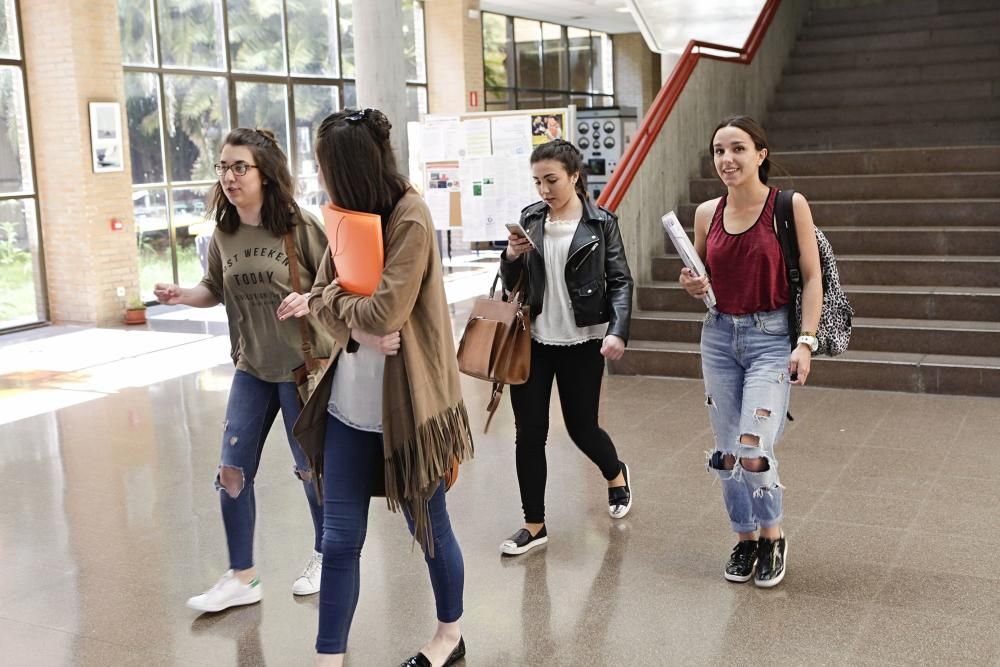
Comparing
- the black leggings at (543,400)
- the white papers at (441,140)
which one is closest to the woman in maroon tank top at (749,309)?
the black leggings at (543,400)

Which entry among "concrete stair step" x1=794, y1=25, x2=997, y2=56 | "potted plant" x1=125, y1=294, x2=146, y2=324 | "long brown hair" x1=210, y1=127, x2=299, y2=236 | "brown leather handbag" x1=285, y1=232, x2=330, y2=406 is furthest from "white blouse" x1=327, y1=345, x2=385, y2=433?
"concrete stair step" x1=794, y1=25, x2=997, y2=56

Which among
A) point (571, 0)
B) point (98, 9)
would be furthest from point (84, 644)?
point (571, 0)

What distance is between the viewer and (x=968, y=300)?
709 cm

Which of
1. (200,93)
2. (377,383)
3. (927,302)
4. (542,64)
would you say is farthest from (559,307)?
(542,64)

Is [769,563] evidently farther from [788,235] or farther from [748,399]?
[788,235]

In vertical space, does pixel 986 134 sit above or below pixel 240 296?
above

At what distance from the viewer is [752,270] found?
138 inches

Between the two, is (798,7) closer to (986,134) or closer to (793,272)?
(986,134)

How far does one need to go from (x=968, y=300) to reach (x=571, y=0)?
42.0 feet

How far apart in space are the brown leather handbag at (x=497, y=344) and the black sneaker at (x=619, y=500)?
34.6 inches

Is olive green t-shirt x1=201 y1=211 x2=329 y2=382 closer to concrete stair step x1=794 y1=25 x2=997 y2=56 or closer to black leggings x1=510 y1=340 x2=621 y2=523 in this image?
black leggings x1=510 y1=340 x2=621 y2=523

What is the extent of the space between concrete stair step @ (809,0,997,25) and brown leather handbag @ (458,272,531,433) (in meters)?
9.17

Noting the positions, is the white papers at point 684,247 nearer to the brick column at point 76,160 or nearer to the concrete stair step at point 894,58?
the concrete stair step at point 894,58

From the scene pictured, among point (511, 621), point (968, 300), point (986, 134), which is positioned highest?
point (986, 134)
